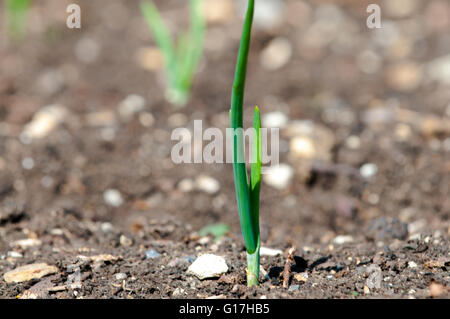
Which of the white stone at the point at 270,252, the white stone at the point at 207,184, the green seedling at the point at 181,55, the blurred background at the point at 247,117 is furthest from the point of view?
the green seedling at the point at 181,55

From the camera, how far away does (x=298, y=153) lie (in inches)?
82.5

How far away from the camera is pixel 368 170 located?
2014 millimetres

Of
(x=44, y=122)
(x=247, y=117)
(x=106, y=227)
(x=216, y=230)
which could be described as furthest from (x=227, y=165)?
(x=44, y=122)

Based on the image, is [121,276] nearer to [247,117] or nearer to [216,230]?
[216,230]

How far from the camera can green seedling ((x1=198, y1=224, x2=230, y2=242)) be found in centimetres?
161

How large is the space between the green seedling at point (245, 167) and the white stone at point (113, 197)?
859 mm

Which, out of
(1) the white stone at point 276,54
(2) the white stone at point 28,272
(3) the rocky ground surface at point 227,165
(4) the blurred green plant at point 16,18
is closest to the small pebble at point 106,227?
(3) the rocky ground surface at point 227,165

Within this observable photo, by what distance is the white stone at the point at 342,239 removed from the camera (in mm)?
1616

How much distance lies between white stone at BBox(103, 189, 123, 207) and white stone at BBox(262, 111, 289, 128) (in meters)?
0.72

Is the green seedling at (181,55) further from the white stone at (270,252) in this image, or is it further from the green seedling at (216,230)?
the white stone at (270,252)

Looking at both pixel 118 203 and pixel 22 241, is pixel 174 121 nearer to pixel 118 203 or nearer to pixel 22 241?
pixel 118 203

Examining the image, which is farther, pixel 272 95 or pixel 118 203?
pixel 272 95
